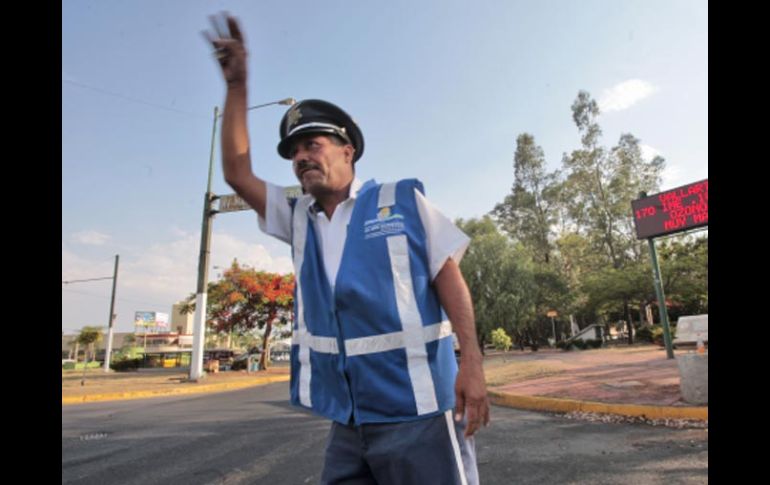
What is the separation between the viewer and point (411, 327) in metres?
1.43

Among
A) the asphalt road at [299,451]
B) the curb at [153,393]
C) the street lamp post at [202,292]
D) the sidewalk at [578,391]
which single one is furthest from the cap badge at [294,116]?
the street lamp post at [202,292]

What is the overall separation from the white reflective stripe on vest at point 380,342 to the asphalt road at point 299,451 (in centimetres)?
265

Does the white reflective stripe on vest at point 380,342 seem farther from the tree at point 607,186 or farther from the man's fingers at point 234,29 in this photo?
the tree at point 607,186

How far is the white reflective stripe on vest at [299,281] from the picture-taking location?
1.64 meters

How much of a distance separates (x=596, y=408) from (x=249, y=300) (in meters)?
19.1

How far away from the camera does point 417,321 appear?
1.44 metres

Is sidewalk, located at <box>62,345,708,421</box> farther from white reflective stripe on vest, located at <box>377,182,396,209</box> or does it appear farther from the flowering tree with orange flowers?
the flowering tree with orange flowers

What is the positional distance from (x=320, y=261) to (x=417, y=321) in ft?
1.35

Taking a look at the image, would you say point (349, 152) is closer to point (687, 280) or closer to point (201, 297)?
point (201, 297)

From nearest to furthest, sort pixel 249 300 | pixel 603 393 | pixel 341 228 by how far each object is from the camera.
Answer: pixel 341 228, pixel 603 393, pixel 249 300

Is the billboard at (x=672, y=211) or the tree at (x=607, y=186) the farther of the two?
the tree at (x=607, y=186)

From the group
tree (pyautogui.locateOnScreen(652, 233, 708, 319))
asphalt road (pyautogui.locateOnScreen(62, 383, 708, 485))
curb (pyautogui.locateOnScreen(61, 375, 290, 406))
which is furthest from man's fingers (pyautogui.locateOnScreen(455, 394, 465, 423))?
tree (pyautogui.locateOnScreen(652, 233, 708, 319))

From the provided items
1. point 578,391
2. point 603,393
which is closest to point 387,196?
point 603,393
